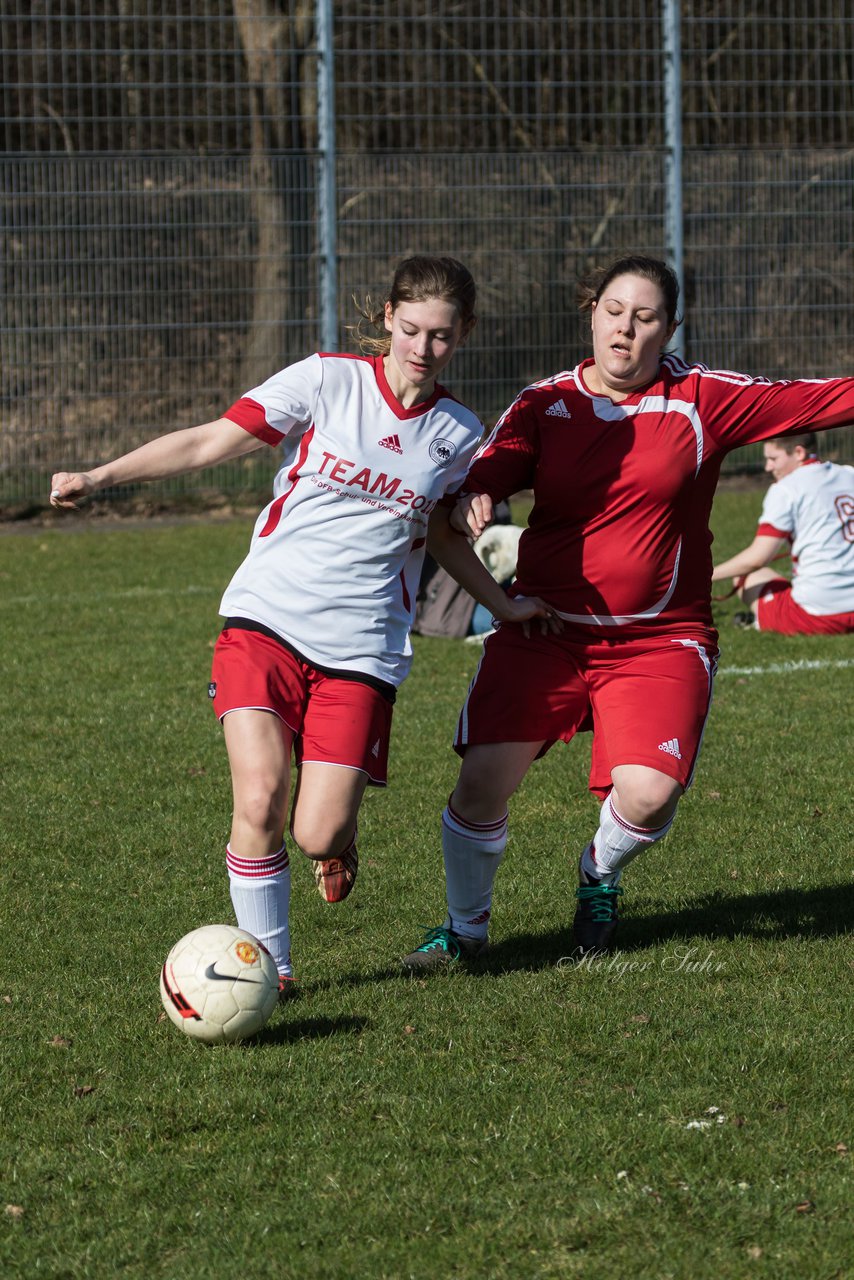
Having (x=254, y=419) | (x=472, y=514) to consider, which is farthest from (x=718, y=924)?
(x=254, y=419)

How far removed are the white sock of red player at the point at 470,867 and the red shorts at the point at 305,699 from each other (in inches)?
18.2

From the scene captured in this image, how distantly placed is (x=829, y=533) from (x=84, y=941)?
6834 mm

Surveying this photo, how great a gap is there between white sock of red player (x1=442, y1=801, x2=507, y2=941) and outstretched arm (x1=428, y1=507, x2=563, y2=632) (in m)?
0.66

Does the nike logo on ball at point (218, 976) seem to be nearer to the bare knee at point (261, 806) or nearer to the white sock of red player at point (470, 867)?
the bare knee at point (261, 806)

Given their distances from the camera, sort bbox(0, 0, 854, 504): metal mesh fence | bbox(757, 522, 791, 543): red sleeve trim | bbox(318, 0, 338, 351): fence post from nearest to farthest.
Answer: bbox(757, 522, 791, 543): red sleeve trim → bbox(0, 0, 854, 504): metal mesh fence → bbox(318, 0, 338, 351): fence post

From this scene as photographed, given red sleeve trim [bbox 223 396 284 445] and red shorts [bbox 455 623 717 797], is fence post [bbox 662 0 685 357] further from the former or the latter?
red sleeve trim [bbox 223 396 284 445]

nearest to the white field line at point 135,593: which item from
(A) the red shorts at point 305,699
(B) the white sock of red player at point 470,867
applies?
(B) the white sock of red player at point 470,867

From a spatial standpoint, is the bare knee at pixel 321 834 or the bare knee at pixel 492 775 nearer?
the bare knee at pixel 321 834

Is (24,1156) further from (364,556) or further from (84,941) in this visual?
(364,556)

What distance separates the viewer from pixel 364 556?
4.59 meters

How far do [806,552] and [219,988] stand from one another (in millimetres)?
7350

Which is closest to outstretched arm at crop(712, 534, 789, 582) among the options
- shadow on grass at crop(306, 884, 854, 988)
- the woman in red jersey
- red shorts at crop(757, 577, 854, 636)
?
red shorts at crop(757, 577, 854, 636)

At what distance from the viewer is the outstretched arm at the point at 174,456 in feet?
14.1

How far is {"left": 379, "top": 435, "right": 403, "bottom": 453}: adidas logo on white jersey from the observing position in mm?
4578
